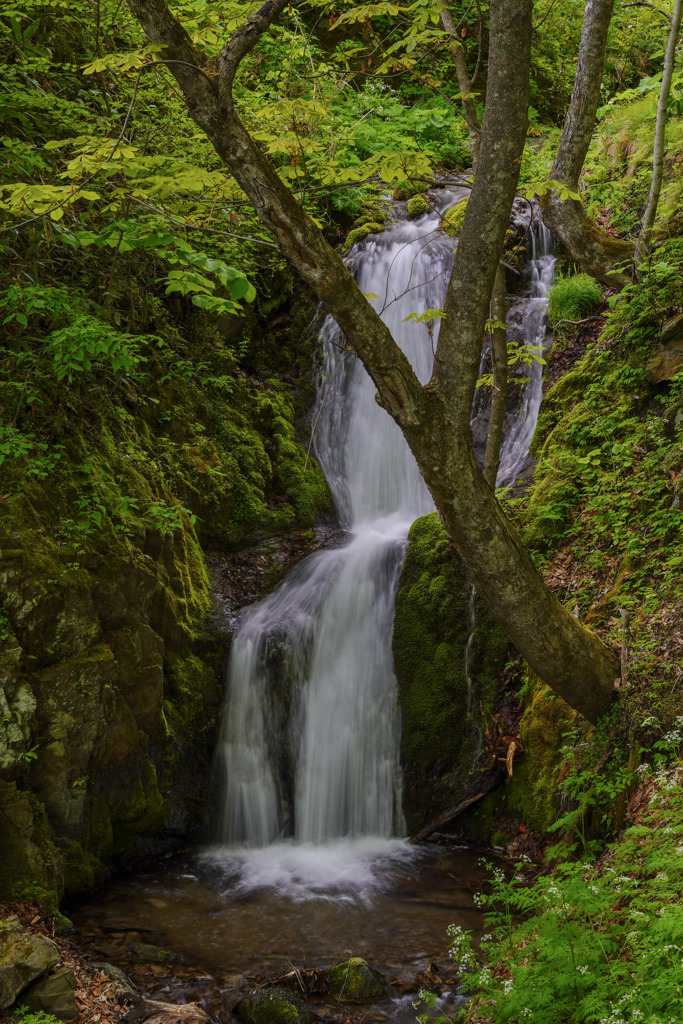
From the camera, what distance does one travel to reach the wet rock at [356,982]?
3.89m

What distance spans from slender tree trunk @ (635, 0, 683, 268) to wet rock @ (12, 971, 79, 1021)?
6.78 m

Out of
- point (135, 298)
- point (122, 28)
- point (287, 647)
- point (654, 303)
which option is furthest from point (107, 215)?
point (654, 303)

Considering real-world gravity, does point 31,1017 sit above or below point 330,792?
below

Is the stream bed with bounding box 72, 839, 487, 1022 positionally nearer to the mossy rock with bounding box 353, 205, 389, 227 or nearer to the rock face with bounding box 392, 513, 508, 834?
the rock face with bounding box 392, 513, 508, 834

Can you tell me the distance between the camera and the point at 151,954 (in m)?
4.29

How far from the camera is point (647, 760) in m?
4.02

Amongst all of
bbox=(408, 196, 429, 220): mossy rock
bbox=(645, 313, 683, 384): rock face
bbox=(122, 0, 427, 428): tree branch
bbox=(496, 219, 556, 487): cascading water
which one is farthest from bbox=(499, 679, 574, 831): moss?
bbox=(408, 196, 429, 220): mossy rock

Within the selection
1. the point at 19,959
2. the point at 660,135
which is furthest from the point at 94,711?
the point at 660,135

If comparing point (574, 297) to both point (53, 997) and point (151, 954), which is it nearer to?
point (151, 954)

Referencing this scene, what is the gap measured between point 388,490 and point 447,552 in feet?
7.25

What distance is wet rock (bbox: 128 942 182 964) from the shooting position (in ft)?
13.9

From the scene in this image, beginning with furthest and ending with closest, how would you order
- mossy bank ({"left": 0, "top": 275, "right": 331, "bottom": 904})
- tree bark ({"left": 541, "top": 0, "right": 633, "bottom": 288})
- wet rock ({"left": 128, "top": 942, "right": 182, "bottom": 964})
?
tree bark ({"left": 541, "top": 0, "right": 633, "bottom": 288}) → mossy bank ({"left": 0, "top": 275, "right": 331, "bottom": 904}) → wet rock ({"left": 128, "top": 942, "right": 182, "bottom": 964})

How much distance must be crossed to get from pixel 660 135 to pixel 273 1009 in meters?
6.92

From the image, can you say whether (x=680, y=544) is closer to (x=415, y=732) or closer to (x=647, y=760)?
(x=647, y=760)
